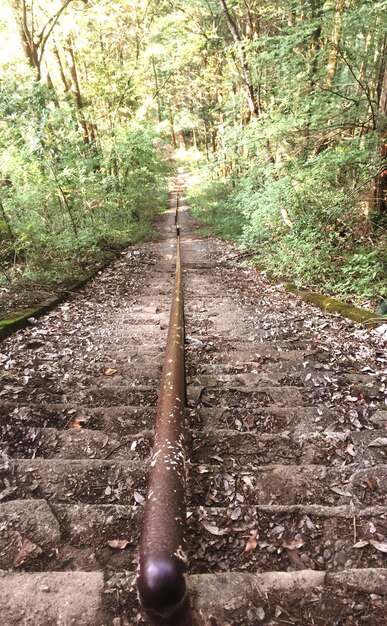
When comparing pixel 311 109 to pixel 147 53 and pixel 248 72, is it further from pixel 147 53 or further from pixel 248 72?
pixel 147 53

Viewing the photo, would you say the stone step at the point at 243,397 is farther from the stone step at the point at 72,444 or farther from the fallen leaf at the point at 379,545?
the fallen leaf at the point at 379,545

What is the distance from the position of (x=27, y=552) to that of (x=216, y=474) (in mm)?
1137

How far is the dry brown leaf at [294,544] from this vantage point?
1.97m

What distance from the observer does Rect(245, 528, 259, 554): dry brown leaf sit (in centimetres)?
198

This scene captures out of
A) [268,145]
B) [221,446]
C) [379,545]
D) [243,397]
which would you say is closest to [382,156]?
[268,145]

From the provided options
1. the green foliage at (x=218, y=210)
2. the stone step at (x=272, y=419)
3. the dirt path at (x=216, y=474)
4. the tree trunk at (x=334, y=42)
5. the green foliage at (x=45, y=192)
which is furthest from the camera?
the green foliage at (x=218, y=210)

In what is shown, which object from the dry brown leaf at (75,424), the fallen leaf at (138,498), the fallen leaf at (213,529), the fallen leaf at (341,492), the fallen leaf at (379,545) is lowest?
the fallen leaf at (341,492)

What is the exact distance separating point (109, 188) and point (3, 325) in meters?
8.91

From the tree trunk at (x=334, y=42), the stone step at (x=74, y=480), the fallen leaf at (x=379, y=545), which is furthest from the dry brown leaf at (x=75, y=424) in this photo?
the tree trunk at (x=334, y=42)

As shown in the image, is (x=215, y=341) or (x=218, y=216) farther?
(x=218, y=216)

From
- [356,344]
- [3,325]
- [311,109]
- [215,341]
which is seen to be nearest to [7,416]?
[3,325]

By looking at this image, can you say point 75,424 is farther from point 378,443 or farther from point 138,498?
point 378,443

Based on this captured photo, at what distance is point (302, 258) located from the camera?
724 cm

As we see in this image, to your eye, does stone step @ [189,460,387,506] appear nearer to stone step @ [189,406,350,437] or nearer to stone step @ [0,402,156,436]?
stone step @ [189,406,350,437]
